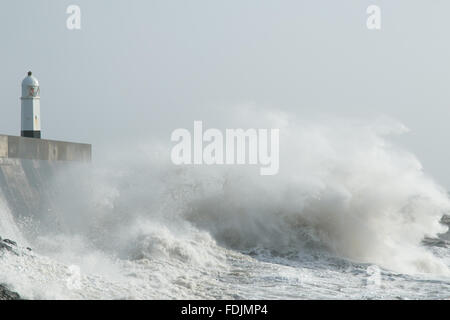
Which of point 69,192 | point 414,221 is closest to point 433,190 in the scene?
point 414,221

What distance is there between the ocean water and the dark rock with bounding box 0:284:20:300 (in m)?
0.10

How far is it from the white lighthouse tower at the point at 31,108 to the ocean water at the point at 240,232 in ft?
3.63

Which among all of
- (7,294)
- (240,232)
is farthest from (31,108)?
(7,294)

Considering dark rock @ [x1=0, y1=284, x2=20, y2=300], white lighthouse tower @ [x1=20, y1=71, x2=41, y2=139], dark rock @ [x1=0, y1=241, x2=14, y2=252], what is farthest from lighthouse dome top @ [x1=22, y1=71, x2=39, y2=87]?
dark rock @ [x1=0, y1=284, x2=20, y2=300]

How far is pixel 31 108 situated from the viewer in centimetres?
1280

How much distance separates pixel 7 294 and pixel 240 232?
624cm

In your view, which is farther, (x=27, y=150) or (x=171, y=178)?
(x=171, y=178)

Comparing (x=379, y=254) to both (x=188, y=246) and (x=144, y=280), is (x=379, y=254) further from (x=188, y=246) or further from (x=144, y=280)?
(x=144, y=280)

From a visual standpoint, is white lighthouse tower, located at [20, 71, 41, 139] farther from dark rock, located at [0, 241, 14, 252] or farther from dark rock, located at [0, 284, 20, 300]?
dark rock, located at [0, 284, 20, 300]

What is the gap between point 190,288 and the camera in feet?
25.9

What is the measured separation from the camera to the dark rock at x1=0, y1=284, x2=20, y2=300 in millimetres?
6477

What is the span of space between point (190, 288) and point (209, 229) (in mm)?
4360

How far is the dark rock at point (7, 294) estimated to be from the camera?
6.48 m
